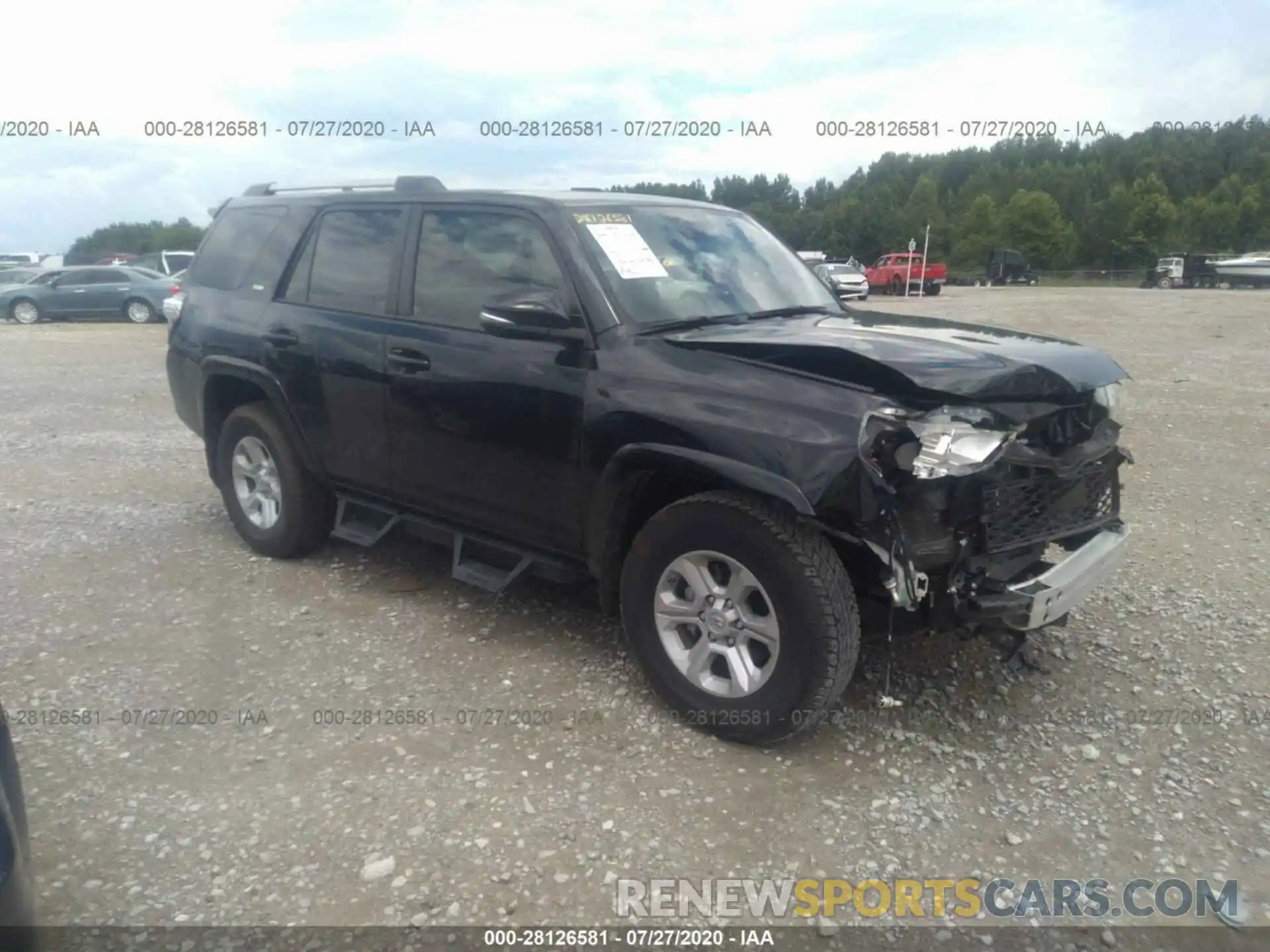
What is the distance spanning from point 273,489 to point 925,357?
143 inches

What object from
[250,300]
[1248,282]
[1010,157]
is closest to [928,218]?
[1248,282]

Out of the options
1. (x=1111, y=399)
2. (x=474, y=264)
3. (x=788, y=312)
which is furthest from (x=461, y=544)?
(x=1111, y=399)

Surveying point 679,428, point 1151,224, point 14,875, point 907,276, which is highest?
point 1151,224

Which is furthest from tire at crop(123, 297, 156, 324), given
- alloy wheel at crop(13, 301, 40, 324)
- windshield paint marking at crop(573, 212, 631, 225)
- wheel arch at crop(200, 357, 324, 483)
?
windshield paint marking at crop(573, 212, 631, 225)

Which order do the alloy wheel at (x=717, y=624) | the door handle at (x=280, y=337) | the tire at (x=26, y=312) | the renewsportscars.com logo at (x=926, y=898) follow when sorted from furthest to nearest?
the tire at (x=26, y=312)
the door handle at (x=280, y=337)
the alloy wheel at (x=717, y=624)
the renewsportscars.com logo at (x=926, y=898)

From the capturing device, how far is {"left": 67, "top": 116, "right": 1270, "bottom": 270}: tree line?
7175 cm

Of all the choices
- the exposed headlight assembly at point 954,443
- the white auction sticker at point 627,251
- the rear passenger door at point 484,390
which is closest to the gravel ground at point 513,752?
the rear passenger door at point 484,390

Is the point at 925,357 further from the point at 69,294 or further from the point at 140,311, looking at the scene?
the point at 69,294

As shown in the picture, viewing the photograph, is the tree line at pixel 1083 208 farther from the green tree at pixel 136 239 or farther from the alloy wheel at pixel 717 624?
the alloy wheel at pixel 717 624

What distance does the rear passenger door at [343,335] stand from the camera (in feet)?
15.0

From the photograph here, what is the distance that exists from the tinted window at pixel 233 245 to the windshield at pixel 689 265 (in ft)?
7.02

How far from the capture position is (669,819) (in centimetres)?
314

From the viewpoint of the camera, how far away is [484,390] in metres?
4.07

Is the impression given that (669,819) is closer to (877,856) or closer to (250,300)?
(877,856)
